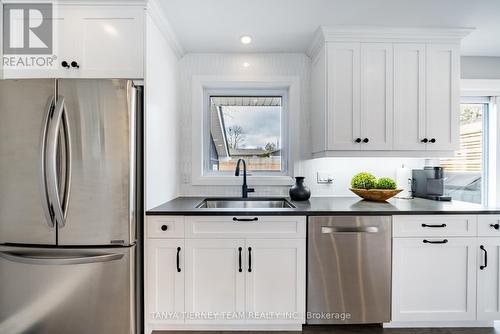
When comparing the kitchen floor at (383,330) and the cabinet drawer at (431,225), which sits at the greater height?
the cabinet drawer at (431,225)

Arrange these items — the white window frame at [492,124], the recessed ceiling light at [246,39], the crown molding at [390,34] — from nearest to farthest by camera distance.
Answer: the crown molding at [390,34] → the recessed ceiling light at [246,39] → the white window frame at [492,124]

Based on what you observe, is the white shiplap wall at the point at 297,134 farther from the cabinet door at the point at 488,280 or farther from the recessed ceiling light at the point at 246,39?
the cabinet door at the point at 488,280

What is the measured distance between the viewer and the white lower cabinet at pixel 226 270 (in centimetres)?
181

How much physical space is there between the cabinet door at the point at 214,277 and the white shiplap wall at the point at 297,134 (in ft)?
2.73

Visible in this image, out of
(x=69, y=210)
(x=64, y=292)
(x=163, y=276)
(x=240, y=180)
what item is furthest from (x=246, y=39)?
(x=64, y=292)

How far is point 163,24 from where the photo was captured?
2000 mm

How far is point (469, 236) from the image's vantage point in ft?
6.10

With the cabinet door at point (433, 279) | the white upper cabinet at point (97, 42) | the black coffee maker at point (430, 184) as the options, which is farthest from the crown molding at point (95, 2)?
the black coffee maker at point (430, 184)

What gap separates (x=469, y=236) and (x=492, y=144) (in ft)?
4.65

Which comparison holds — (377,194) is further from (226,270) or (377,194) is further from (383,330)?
(226,270)

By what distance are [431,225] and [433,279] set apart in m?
0.39

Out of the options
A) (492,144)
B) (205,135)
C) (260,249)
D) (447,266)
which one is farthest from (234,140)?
(492,144)

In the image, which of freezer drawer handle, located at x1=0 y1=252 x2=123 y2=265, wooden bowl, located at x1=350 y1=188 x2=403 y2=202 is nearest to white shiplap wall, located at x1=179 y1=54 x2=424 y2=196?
wooden bowl, located at x1=350 y1=188 x2=403 y2=202

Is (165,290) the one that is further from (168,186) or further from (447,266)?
(447,266)
